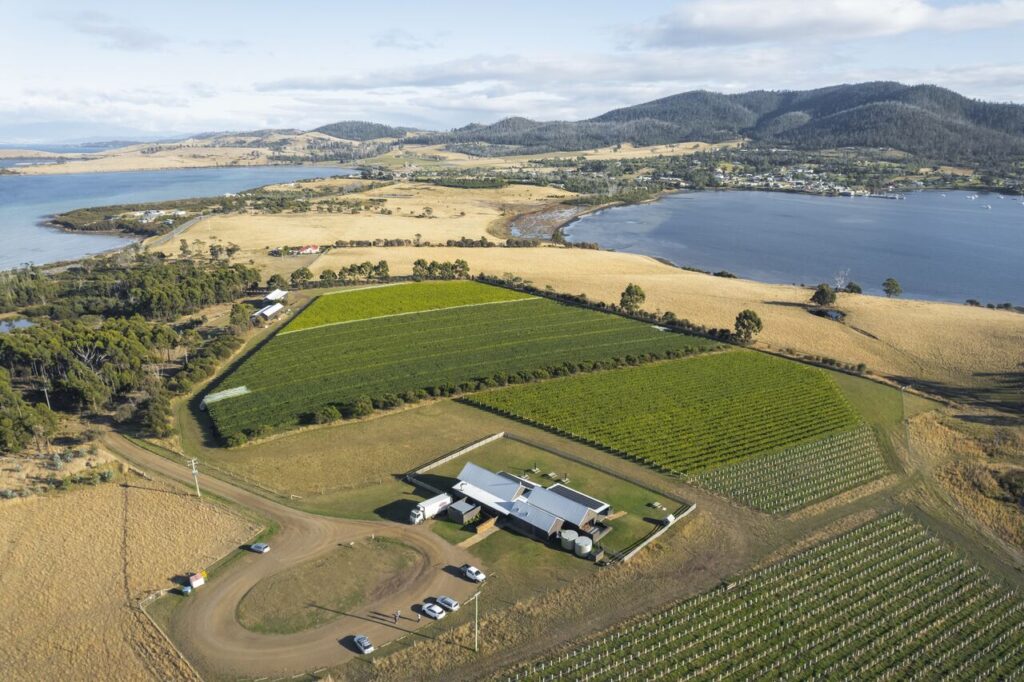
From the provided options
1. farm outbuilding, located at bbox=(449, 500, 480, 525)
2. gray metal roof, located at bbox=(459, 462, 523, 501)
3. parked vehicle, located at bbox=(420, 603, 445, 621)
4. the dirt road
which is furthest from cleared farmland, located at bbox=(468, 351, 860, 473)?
parked vehicle, located at bbox=(420, 603, 445, 621)

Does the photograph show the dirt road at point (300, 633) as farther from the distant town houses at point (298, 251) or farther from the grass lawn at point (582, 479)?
the distant town houses at point (298, 251)

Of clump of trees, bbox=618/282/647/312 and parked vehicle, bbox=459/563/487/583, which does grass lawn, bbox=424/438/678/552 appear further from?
clump of trees, bbox=618/282/647/312


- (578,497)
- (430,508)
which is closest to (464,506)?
(430,508)

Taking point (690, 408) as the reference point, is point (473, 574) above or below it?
below

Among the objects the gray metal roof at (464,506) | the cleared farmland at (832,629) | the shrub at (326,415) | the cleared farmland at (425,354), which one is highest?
the cleared farmland at (425,354)

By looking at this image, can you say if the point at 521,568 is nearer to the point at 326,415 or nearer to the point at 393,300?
the point at 326,415

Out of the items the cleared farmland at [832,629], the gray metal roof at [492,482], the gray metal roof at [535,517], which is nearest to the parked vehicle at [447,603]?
the cleared farmland at [832,629]
